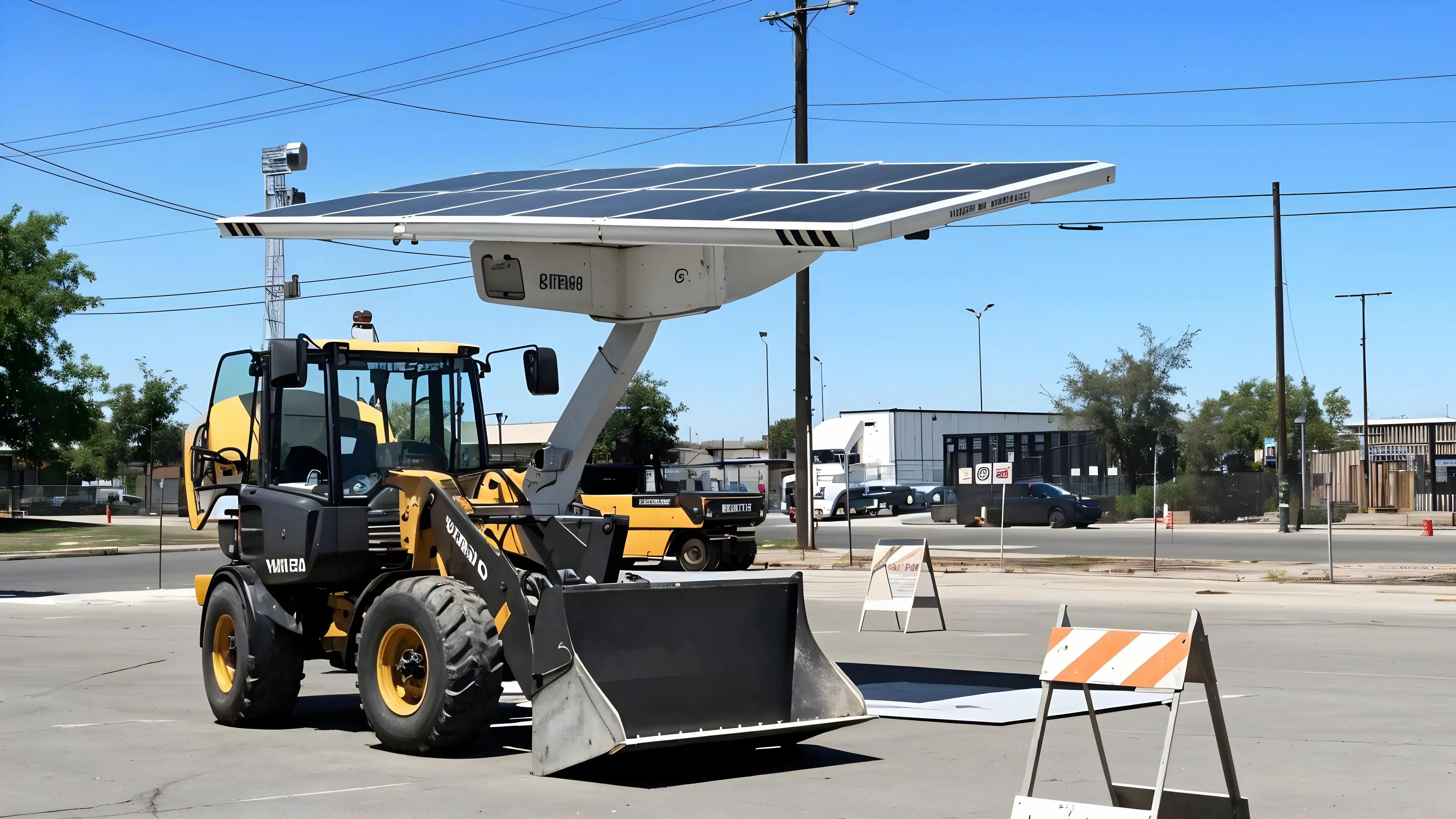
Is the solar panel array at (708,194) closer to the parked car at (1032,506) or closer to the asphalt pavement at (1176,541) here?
the asphalt pavement at (1176,541)

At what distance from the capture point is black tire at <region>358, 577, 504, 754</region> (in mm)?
7812

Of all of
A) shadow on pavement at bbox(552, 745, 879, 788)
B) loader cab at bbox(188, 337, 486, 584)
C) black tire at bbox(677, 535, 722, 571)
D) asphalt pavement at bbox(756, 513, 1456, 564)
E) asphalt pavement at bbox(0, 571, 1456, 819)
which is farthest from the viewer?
asphalt pavement at bbox(756, 513, 1456, 564)

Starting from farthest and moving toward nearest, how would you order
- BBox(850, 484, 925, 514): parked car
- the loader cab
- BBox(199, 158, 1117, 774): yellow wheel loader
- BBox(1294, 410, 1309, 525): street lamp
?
Answer: BBox(850, 484, 925, 514): parked car → BBox(1294, 410, 1309, 525): street lamp → the loader cab → BBox(199, 158, 1117, 774): yellow wheel loader

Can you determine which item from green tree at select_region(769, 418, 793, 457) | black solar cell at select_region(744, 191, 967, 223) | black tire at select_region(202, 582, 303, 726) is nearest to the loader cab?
black tire at select_region(202, 582, 303, 726)

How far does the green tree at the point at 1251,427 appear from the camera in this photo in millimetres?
71625

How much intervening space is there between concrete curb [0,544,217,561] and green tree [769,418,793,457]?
81.2 m

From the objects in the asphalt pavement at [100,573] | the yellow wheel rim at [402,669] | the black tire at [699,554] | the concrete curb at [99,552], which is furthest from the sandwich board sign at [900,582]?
the concrete curb at [99,552]

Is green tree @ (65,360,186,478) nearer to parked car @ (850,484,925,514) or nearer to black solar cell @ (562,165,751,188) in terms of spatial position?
parked car @ (850,484,925,514)

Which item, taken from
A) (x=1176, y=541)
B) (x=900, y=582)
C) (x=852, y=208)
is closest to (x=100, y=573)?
(x=900, y=582)

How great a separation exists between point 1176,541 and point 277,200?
83.8 ft

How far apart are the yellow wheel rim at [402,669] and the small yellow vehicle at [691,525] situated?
55.4ft

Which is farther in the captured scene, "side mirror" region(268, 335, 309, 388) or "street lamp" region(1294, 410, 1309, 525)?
"street lamp" region(1294, 410, 1309, 525)

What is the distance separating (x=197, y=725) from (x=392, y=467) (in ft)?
7.89

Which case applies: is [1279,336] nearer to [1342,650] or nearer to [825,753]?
[1342,650]
